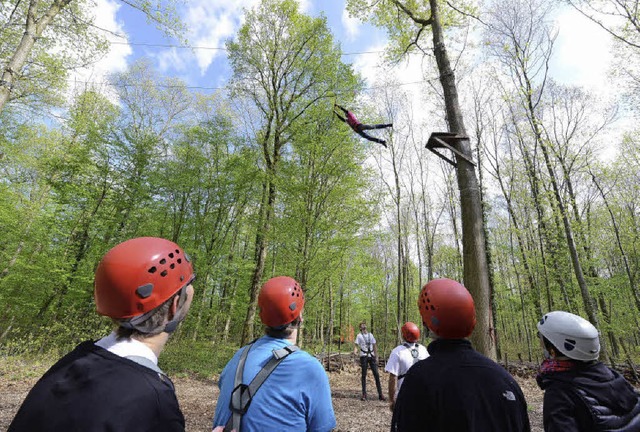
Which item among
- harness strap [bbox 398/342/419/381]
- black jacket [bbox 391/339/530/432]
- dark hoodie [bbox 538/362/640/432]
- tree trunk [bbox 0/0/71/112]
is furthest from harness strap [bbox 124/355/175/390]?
tree trunk [bbox 0/0/71/112]

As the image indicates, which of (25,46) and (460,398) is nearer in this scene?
(460,398)

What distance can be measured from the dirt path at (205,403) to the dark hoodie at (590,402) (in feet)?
18.4

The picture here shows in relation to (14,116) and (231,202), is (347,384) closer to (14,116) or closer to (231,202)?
(231,202)

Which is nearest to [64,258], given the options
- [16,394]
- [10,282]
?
[10,282]

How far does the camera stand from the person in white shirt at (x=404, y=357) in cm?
489

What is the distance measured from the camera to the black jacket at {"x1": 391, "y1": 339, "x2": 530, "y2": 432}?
154cm

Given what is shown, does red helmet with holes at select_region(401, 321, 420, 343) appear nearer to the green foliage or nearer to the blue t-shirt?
the blue t-shirt

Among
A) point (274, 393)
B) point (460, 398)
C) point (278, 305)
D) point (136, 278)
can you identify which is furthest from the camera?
point (278, 305)

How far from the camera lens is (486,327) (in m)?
4.14

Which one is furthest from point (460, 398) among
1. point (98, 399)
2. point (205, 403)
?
point (205, 403)

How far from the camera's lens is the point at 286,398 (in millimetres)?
1710

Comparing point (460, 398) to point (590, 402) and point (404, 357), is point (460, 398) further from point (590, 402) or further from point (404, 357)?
point (404, 357)

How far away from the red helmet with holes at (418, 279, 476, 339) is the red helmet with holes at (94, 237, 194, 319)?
1.44m

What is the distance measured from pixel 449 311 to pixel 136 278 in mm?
1635
